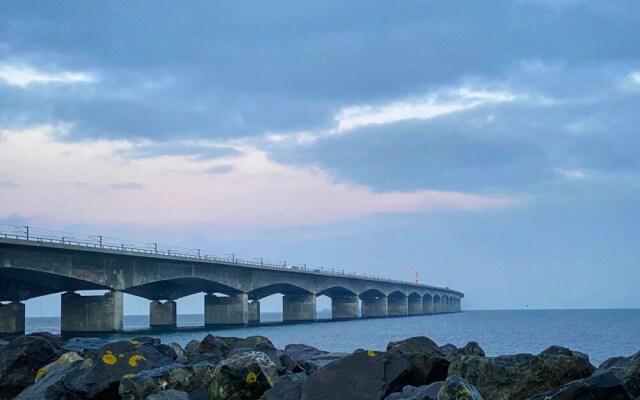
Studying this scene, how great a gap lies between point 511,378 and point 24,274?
206ft

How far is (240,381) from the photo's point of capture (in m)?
14.5

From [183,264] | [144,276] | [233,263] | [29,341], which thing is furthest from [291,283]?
[29,341]

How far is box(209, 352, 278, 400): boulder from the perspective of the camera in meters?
14.5

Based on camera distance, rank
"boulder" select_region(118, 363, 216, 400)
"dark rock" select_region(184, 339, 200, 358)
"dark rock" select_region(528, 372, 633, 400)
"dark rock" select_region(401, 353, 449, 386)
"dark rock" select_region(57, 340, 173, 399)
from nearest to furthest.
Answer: "dark rock" select_region(528, 372, 633, 400) < "dark rock" select_region(401, 353, 449, 386) < "boulder" select_region(118, 363, 216, 400) < "dark rock" select_region(57, 340, 173, 399) < "dark rock" select_region(184, 339, 200, 358)

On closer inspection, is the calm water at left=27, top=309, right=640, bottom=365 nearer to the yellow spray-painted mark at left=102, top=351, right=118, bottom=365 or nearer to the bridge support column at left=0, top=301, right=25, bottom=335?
the bridge support column at left=0, top=301, right=25, bottom=335

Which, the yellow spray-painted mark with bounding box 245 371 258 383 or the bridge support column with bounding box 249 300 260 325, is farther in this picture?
the bridge support column with bounding box 249 300 260 325

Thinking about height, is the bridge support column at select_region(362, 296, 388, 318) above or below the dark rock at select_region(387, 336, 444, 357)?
below

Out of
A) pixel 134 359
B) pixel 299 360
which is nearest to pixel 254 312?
pixel 299 360

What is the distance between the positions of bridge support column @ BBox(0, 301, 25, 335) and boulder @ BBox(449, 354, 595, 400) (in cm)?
7115

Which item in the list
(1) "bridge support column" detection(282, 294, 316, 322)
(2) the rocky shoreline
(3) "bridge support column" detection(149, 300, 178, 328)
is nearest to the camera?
(2) the rocky shoreline

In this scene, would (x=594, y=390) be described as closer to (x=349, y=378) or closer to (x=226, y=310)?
(x=349, y=378)

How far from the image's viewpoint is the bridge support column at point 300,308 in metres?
124

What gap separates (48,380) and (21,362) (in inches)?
116

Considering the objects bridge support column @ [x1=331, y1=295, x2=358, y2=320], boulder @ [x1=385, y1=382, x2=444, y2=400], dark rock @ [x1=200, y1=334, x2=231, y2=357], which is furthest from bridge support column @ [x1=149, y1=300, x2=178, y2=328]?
boulder @ [x1=385, y1=382, x2=444, y2=400]
